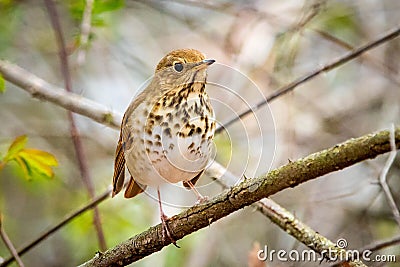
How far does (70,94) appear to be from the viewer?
2283mm

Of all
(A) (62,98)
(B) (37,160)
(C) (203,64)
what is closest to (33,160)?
(B) (37,160)

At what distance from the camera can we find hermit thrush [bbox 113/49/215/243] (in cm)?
144

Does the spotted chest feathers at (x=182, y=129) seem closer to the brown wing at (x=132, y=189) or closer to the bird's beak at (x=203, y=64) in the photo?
the bird's beak at (x=203, y=64)

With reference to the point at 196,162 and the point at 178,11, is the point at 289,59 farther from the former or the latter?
the point at 196,162

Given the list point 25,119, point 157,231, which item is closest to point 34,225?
point 25,119

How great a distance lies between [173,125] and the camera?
4.81ft

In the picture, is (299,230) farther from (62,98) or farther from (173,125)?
(62,98)

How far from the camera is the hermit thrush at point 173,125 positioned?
1443 mm

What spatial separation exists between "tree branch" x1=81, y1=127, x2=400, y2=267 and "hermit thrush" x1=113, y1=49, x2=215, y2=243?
68 millimetres

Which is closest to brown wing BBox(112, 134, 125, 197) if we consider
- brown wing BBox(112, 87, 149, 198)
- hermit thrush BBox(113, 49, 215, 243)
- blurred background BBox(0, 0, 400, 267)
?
brown wing BBox(112, 87, 149, 198)

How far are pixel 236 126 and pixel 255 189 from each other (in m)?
1.56

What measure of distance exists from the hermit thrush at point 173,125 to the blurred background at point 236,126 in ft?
4.21

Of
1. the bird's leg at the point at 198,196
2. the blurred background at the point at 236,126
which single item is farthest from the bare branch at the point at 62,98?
the bird's leg at the point at 198,196

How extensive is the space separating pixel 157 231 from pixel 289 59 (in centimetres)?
143
